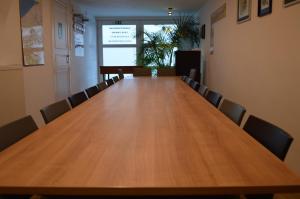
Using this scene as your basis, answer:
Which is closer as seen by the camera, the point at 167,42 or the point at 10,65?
the point at 10,65

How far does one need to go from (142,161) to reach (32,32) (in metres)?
4.00

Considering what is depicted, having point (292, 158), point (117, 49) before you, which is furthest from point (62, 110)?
point (117, 49)

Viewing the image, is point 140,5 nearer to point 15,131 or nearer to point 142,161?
point 15,131

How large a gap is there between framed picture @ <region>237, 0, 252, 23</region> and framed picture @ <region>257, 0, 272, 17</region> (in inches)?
14.8

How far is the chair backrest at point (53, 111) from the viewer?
6.20 feet

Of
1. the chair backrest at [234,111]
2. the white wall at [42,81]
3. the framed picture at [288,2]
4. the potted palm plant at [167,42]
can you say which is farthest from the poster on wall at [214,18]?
the chair backrest at [234,111]

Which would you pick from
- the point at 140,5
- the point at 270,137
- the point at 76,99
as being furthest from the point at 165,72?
the point at 270,137

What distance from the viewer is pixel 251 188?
875 millimetres

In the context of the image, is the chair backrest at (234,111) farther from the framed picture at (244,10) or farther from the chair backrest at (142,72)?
the chair backrest at (142,72)

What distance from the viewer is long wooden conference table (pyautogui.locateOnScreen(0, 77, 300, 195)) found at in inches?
34.8

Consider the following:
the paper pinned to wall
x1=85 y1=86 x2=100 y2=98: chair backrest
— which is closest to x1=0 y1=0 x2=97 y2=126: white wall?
x1=85 y1=86 x2=100 y2=98: chair backrest

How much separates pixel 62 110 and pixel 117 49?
8.08 meters

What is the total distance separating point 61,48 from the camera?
5.95m

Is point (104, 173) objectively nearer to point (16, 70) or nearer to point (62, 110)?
point (62, 110)
